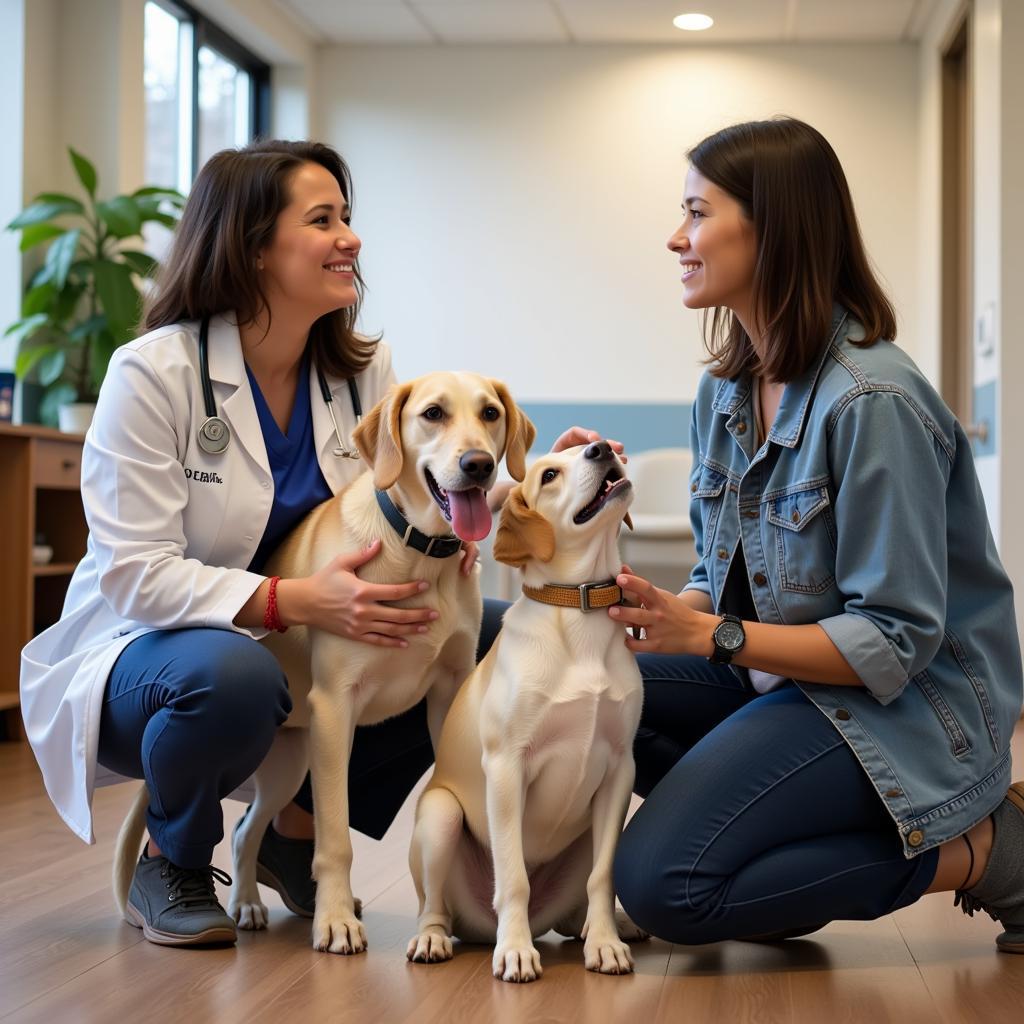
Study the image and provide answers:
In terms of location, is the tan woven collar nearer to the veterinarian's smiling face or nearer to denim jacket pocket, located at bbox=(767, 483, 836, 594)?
denim jacket pocket, located at bbox=(767, 483, 836, 594)

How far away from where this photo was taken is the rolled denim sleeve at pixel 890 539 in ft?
5.66

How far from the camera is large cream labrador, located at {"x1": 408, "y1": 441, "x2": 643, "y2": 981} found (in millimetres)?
1779

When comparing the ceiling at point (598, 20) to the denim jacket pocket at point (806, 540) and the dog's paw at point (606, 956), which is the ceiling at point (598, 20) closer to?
the denim jacket pocket at point (806, 540)

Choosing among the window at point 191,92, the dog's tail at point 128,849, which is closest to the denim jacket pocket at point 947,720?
the dog's tail at point 128,849

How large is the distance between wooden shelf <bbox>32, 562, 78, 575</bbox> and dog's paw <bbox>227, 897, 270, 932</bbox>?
94.3 inches

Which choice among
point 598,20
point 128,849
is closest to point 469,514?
point 128,849

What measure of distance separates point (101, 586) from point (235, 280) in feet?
1.86

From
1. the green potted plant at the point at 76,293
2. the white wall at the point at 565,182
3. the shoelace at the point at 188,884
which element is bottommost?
the shoelace at the point at 188,884

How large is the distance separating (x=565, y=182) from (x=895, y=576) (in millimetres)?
5648

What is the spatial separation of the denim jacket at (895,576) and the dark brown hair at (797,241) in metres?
0.04

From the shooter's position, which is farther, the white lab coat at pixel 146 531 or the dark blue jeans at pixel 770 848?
the white lab coat at pixel 146 531

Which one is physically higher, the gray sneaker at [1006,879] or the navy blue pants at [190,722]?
the navy blue pants at [190,722]

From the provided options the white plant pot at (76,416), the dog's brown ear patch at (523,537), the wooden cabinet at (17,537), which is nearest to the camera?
the dog's brown ear patch at (523,537)

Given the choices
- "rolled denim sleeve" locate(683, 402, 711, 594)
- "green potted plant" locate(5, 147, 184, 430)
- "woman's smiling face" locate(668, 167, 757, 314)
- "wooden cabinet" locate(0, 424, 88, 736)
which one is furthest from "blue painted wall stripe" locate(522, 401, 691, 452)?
"woman's smiling face" locate(668, 167, 757, 314)
